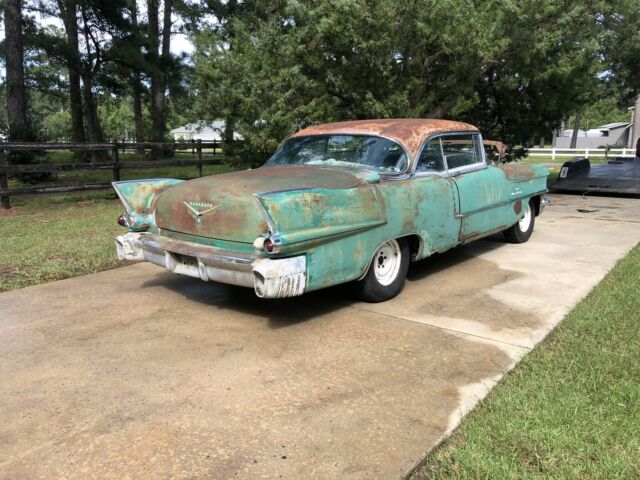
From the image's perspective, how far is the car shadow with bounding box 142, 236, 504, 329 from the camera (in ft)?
15.2

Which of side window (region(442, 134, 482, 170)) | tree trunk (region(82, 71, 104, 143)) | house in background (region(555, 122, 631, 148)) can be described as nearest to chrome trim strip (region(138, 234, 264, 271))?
side window (region(442, 134, 482, 170))

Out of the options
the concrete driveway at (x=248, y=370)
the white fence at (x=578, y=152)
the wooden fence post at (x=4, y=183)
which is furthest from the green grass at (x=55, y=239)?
the white fence at (x=578, y=152)

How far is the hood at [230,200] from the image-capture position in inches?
164

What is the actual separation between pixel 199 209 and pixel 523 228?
474cm

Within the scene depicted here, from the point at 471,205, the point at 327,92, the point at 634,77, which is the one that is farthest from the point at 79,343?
the point at 634,77

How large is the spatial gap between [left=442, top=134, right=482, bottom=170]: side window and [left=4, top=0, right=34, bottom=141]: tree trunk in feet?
40.2

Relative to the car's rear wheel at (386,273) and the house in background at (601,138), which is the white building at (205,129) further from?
the house in background at (601,138)

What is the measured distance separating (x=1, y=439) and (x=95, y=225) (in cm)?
654

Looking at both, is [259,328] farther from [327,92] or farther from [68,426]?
[327,92]

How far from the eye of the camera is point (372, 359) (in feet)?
12.2

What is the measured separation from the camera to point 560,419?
9.43ft

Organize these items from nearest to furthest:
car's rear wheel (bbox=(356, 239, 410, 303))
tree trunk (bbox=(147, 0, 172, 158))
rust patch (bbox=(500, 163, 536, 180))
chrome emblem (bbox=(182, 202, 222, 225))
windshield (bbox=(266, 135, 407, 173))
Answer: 1. chrome emblem (bbox=(182, 202, 222, 225))
2. car's rear wheel (bbox=(356, 239, 410, 303))
3. windshield (bbox=(266, 135, 407, 173))
4. rust patch (bbox=(500, 163, 536, 180))
5. tree trunk (bbox=(147, 0, 172, 158))

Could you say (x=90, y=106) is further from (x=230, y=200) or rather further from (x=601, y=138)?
(x=601, y=138)

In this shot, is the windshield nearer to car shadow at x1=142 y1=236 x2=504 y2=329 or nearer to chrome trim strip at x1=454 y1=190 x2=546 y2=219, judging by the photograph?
chrome trim strip at x1=454 y1=190 x2=546 y2=219
